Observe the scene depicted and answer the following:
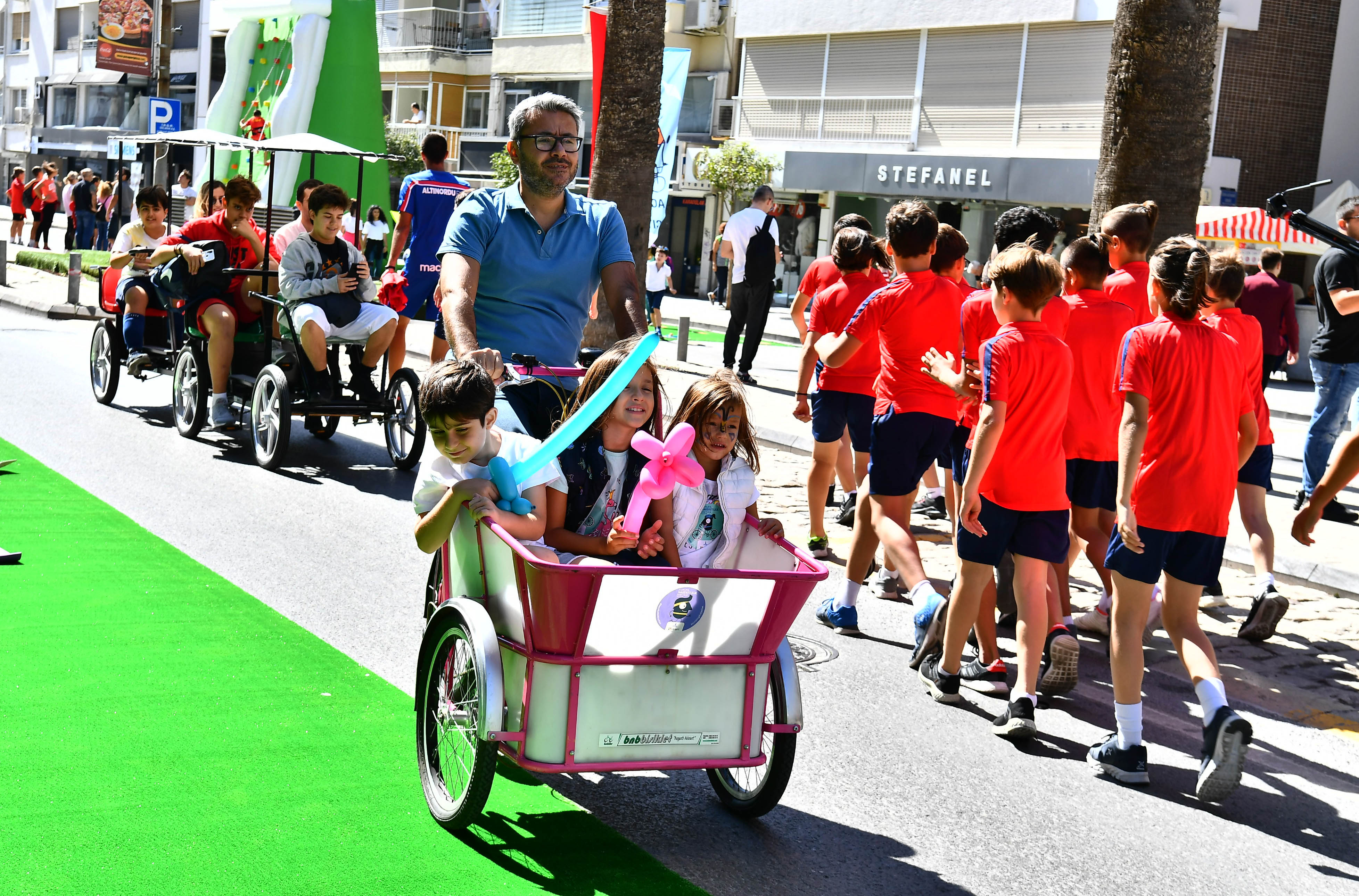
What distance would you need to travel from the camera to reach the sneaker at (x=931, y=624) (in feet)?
19.5

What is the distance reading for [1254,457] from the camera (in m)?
7.62

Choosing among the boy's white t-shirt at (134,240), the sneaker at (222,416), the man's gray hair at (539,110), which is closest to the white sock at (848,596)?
the man's gray hair at (539,110)

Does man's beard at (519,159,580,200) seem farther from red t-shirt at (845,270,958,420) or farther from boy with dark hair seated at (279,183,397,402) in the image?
boy with dark hair seated at (279,183,397,402)

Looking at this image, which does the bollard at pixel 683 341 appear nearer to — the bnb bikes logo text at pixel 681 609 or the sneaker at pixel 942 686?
the sneaker at pixel 942 686

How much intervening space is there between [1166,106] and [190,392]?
23.1 ft

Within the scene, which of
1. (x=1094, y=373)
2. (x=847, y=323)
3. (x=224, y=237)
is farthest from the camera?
(x=224, y=237)

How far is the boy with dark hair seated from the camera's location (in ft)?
31.7

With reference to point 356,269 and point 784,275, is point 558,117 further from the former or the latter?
point 784,275

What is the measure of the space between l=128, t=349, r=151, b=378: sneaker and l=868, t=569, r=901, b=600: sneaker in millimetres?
6423

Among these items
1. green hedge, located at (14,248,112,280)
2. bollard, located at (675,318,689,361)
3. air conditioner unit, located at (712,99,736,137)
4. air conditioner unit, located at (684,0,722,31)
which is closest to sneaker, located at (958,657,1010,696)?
bollard, located at (675,318,689,361)

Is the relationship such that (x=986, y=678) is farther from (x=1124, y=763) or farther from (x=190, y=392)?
(x=190, y=392)

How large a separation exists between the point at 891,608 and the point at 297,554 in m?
3.09

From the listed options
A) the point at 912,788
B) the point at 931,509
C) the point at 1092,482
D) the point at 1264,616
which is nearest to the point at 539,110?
the point at 912,788

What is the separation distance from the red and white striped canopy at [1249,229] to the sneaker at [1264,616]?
1578 centimetres
